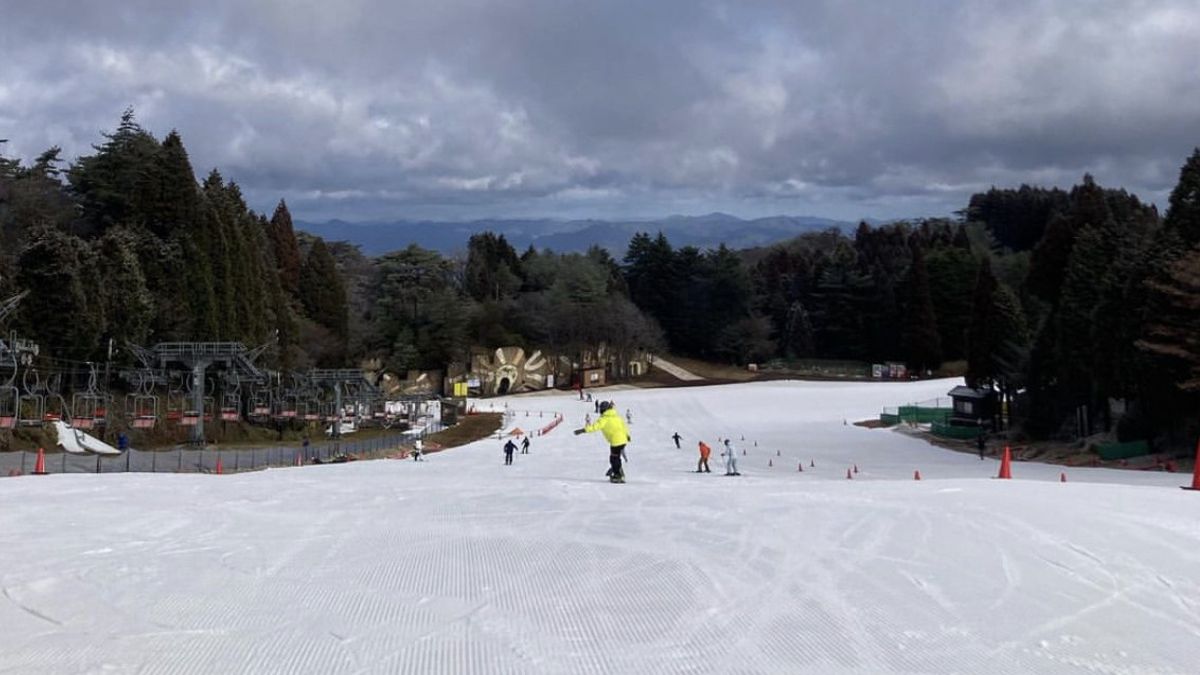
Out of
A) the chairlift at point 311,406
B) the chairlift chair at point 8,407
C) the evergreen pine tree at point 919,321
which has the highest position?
the evergreen pine tree at point 919,321

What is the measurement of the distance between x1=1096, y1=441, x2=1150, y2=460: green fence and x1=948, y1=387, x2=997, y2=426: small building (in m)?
18.8

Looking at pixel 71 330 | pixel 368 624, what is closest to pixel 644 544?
pixel 368 624

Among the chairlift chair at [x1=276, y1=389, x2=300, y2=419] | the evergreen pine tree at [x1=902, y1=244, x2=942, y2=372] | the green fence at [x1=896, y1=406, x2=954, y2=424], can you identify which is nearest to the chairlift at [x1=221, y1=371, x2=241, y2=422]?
the chairlift chair at [x1=276, y1=389, x2=300, y2=419]

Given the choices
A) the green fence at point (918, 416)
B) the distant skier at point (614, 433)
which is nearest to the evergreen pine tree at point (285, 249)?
the green fence at point (918, 416)

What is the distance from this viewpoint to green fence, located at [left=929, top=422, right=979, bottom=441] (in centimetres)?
4950

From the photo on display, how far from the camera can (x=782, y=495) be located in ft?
39.5

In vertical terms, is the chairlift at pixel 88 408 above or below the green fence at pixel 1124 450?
above

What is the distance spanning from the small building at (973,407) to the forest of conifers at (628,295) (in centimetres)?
121

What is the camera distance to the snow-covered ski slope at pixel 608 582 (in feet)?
17.9

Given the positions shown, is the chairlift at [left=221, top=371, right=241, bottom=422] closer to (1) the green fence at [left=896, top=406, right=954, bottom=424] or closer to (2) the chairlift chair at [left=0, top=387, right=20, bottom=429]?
(2) the chairlift chair at [left=0, top=387, right=20, bottom=429]

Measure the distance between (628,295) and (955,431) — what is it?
63224 mm

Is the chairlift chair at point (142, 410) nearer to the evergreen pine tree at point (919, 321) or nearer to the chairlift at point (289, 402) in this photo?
the chairlift at point (289, 402)

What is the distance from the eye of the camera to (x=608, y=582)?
7098 mm

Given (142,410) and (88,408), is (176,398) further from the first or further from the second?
(88,408)
